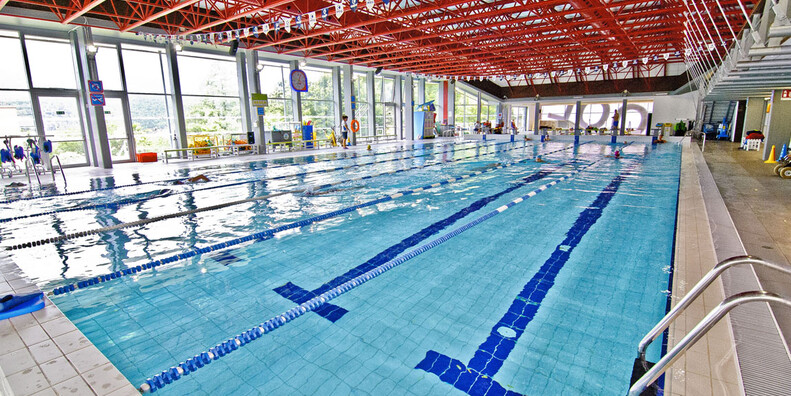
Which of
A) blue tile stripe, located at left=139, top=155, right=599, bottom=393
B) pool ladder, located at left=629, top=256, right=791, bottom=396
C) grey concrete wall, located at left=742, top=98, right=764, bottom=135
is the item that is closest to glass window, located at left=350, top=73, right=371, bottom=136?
grey concrete wall, located at left=742, top=98, right=764, bottom=135

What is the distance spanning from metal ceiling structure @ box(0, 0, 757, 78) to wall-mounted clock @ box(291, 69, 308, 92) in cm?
86

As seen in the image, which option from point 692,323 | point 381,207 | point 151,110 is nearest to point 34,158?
point 151,110

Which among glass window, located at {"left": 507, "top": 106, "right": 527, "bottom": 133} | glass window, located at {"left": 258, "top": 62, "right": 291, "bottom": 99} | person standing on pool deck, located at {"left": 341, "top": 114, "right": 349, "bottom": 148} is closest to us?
glass window, located at {"left": 258, "top": 62, "right": 291, "bottom": 99}

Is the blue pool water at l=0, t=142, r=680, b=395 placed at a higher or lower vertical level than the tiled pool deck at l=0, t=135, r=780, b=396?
lower

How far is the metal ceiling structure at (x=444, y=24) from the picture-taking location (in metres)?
9.70

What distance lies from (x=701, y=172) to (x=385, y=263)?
7775 millimetres

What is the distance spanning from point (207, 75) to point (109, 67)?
10.0 ft

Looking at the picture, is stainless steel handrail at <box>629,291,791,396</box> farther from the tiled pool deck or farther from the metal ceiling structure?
the metal ceiling structure

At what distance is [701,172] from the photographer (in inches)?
309

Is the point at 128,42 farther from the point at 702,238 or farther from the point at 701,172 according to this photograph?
the point at 701,172

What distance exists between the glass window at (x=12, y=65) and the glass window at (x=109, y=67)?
1735mm

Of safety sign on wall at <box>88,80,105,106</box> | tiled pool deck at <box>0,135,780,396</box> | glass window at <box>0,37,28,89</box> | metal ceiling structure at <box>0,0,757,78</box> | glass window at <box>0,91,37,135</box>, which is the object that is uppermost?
metal ceiling structure at <box>0,0,757,78</box>

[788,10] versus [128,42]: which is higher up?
[128,42]

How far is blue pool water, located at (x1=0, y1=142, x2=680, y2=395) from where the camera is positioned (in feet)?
6.74
